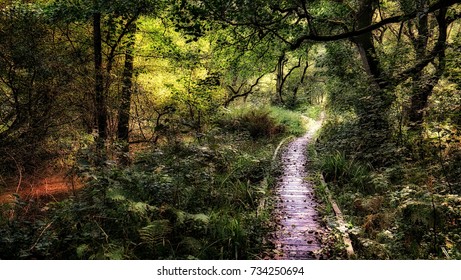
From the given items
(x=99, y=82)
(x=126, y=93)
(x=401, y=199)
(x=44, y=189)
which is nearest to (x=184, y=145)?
(x=99, y=82)

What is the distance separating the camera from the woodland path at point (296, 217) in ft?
19.5

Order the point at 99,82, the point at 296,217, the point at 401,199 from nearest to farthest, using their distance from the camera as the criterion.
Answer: the point at 401,199, the point at 296,217, the point at 99,82

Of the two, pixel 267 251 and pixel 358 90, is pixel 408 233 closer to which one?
pixel 267 251

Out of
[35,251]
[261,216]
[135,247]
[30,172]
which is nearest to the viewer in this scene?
[35,251]

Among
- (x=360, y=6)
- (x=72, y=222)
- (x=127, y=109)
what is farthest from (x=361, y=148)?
(x=72, y=222)

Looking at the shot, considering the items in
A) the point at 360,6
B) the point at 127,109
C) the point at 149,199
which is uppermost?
the point at 360,6

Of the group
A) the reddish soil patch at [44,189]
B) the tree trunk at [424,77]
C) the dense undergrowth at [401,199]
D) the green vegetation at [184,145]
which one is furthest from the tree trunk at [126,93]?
the tree trunk at [424,77]

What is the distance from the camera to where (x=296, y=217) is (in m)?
7.48

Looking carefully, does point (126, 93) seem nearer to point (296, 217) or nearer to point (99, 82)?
point (99, 82)

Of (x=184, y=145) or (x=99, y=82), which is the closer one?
(x=184, y=145)

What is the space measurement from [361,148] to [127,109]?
8.57 meters

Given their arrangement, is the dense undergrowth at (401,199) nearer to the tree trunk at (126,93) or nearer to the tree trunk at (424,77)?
the tree trunk at (424,77)

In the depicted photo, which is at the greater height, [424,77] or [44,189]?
[424,77]

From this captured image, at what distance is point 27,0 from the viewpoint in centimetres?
1085
